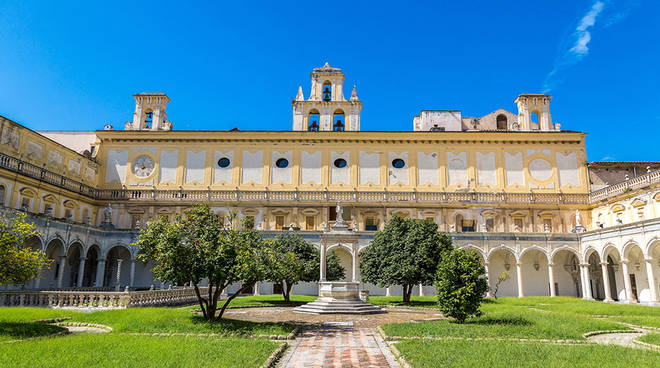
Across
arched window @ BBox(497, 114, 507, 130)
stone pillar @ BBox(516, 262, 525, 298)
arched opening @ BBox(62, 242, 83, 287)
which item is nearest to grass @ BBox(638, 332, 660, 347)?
stone pillar @ BBox(516, 262, 525, 298)

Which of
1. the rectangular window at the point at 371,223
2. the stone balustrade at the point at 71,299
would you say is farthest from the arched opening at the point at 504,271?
the stone balustrade at the point at 71,299

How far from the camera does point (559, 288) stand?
36.5 m

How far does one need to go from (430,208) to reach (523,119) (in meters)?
13.3

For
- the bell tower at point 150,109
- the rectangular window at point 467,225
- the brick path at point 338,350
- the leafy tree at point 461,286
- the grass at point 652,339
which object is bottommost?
the brick path at point 338,350

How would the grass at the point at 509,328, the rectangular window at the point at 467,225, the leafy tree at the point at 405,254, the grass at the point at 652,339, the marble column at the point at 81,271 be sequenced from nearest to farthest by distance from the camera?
the grass at the point at 652,339
the grass at the point at 509,328
the leafy tree at the point at 405,254
the marble column at the point at 81,271
the rectangular window at the point at 467,225

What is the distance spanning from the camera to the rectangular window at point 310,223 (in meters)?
38.1

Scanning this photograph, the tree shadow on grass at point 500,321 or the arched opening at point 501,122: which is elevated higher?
the arched opening at point 501,122

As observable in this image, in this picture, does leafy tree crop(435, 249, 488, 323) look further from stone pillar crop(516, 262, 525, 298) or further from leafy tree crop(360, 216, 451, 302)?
stone pillar crop(516, 262, 525, 298)

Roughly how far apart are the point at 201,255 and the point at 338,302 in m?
8.31

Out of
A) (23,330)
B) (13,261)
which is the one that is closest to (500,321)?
(23,330)

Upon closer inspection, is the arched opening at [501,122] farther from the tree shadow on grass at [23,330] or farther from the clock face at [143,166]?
the tree shadow on grass at [23,330]

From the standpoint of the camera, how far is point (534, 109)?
139ft

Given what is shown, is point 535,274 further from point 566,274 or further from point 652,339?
point 652,339

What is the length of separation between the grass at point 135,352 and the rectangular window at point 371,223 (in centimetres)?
2765
